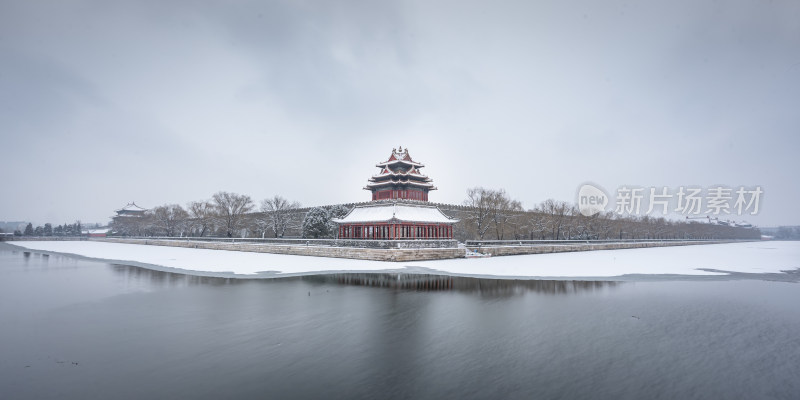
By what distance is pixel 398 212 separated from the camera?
1532 inches

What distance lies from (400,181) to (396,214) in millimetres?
6174

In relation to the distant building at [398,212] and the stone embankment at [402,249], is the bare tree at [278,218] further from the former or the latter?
the distant building at [398,212]

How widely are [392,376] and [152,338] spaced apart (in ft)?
24.3

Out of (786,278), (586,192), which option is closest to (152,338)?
(786,278)

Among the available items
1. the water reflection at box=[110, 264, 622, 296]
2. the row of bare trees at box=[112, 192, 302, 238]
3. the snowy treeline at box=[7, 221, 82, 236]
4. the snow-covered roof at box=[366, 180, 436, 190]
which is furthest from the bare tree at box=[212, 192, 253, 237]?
the snowy treeline at box=[7, 221, 82, 236]

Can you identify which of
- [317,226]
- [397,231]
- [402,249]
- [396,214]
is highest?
[396,214]

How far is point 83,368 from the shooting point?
840cm

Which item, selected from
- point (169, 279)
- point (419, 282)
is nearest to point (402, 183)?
point (419, 282)

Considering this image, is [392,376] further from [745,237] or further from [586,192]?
[745,237]

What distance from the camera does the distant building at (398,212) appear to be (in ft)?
124

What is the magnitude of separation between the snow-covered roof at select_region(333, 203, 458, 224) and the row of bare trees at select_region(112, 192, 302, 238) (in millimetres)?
18900

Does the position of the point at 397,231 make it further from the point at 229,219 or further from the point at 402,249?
the point at 229,219

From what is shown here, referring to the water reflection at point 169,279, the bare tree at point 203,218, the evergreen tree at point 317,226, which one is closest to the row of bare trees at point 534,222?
the evergreen tree at point 317,226

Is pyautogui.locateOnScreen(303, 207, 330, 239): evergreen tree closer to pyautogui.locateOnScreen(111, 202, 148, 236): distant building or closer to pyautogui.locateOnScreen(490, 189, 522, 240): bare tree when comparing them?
pyautogui.locateOnScreen(490, 189, 522, 240): bare tree
